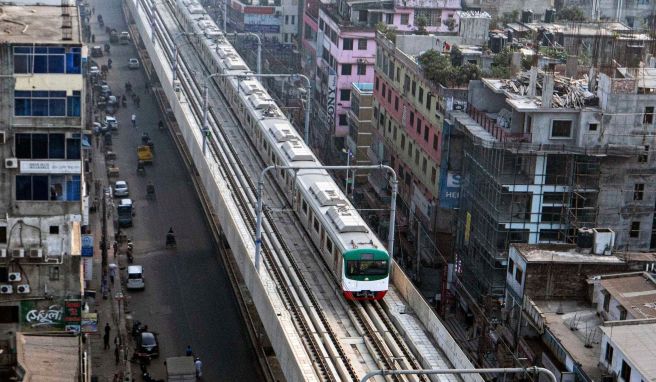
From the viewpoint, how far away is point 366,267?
2379 inches

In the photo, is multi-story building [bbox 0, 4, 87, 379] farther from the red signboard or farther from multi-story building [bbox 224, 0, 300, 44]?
multi-story building [bbox 224, 0, 300, 44]

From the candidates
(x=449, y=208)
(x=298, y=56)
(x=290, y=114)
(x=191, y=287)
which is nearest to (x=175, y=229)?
(x=191, y=287)

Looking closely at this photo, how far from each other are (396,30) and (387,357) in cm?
4654

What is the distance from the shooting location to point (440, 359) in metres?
53.8

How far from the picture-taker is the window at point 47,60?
184ft

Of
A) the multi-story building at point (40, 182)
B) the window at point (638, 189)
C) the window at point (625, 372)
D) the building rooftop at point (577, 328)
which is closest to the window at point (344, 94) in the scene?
the window at point (638, 189)

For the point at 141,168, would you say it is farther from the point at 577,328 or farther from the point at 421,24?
the point at 577,328

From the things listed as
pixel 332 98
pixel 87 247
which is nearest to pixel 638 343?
pixel 87 247

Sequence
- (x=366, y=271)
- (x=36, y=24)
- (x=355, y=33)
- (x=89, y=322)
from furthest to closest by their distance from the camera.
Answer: (x=355, y=33), (x=89, y=322), (x=36, y=24), (x=366, y=271)

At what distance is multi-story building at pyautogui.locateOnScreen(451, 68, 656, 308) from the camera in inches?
2645

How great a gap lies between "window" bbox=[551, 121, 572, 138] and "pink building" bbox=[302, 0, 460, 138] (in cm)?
3230

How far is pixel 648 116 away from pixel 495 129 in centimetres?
793

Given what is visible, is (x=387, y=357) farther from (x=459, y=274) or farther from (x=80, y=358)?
(x=459, y=274)

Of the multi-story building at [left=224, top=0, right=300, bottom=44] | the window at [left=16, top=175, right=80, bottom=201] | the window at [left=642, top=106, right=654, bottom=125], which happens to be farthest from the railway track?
the multi-story building at [left=224, top=0, right=300, bottom=44]
